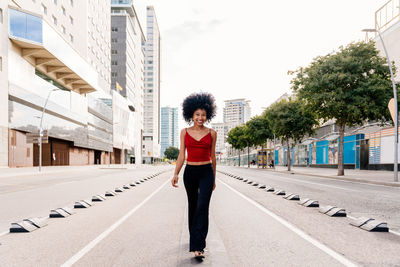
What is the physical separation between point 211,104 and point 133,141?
9852 cm

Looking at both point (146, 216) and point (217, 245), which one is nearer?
point (217, 245)

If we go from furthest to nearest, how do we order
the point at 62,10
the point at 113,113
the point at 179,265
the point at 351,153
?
the point at 113,113 < the point at 62,10 < the point at 351,153 < the point at 179,265

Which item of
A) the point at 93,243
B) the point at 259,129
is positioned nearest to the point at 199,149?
the point at 93,243

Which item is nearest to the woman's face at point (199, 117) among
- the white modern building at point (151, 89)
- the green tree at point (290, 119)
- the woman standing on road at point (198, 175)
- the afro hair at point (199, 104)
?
the woman standing on road at point (198, 175)

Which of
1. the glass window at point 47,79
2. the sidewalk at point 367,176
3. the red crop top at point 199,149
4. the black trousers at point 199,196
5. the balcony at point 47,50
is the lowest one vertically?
the sidewalk at point 367,176

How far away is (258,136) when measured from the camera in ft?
174

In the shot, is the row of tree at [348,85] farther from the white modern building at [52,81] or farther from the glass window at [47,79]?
the glass window at [47,79]

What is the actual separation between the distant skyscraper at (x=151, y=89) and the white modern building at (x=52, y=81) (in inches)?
3225

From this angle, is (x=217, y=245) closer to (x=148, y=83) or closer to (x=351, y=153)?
(x=351, y=153)

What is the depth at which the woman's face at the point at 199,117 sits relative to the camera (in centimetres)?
436

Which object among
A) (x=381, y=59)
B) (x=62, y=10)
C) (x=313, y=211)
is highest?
(x=62, y=10)

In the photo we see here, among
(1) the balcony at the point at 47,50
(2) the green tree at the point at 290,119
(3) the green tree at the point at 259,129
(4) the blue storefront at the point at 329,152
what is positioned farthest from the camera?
(3) the green tree at the point at 259,129

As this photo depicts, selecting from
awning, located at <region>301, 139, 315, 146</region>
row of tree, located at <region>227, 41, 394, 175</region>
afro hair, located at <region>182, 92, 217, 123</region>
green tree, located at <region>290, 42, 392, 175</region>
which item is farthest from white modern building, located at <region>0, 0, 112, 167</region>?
awning, located at <region>301, 139, 315, 146</region>

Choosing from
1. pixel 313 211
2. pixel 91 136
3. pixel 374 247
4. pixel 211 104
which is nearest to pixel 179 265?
pixel 211 104
